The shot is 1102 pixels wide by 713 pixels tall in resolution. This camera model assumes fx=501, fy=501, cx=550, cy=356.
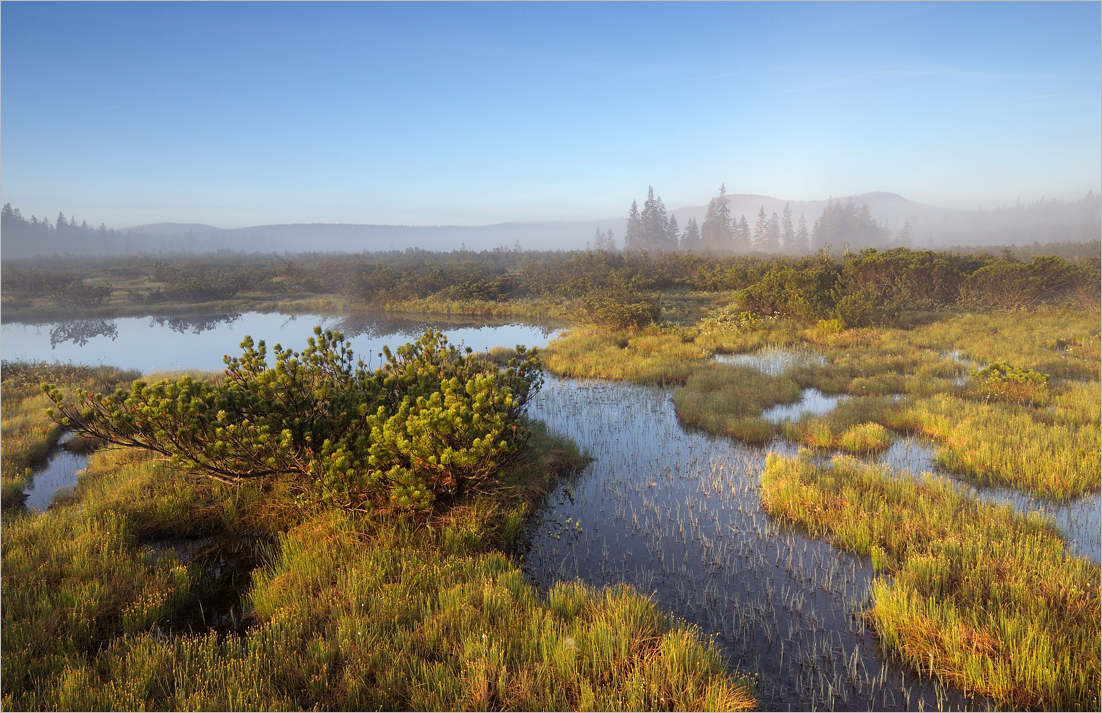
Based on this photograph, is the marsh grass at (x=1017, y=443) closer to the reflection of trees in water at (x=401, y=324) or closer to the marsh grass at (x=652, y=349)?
the marsh grass at (x=652, y=349)

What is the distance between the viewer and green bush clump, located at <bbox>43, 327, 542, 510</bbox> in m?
5.52

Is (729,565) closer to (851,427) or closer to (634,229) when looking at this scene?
(851,427)

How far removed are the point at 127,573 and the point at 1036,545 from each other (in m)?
9.49

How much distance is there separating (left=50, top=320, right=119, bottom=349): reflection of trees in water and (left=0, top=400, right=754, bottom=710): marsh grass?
2446 cm

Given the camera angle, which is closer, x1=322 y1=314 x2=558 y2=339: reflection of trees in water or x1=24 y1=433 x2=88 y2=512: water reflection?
x1=24 y1=433 x2=88 y2=512: water reflection

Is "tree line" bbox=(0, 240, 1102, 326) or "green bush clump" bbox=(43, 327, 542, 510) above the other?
"tree line" bbox=(0, 240, 1102, 326)

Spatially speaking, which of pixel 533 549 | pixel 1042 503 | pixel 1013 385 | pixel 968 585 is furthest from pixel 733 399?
pixel 533 549

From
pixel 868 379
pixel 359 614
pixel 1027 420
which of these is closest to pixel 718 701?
pixel 359 614

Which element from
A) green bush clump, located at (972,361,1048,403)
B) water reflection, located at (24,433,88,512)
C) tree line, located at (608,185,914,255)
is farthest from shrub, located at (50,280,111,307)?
tree line, located at (608,185,914,255)

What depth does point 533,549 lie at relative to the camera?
6363mm

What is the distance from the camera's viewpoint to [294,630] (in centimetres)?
431

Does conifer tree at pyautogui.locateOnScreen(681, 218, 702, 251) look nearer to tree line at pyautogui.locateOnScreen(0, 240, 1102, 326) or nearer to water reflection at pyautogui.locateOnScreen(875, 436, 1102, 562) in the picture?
tree line at pyautogui.locateOnScreen(0, 240, 1102, 326)

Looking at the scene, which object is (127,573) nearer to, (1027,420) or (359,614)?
(359,614)

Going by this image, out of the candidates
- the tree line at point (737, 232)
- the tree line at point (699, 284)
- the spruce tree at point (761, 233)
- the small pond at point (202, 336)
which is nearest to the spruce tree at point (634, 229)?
the tree line at point (737, 232)
